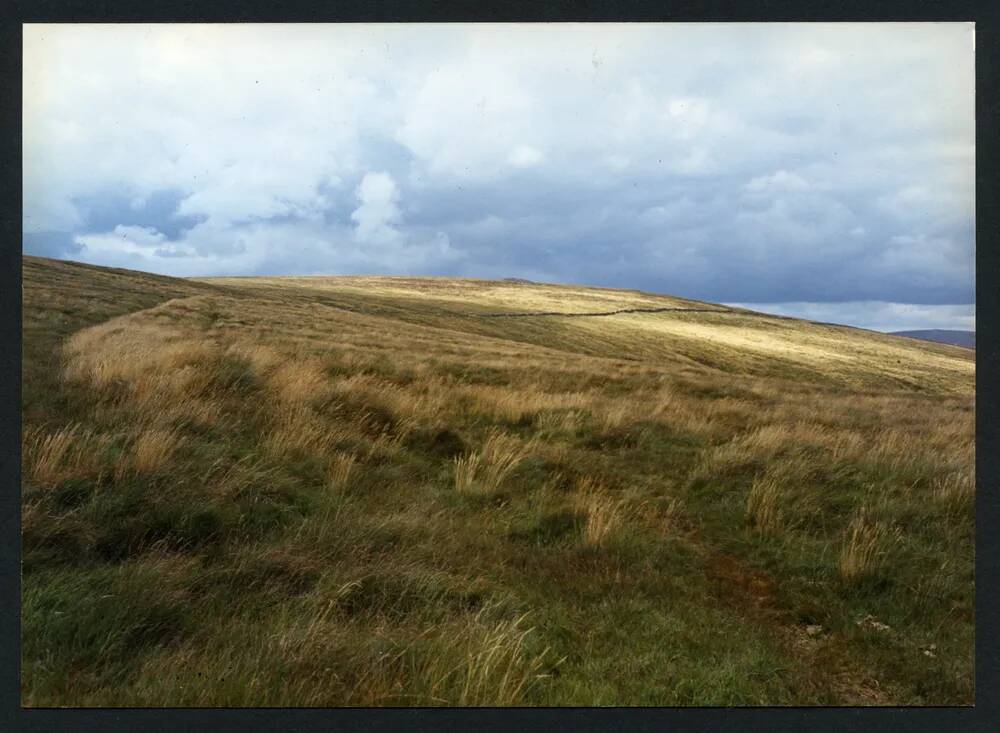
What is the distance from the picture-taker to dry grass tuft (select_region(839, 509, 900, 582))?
4047mm

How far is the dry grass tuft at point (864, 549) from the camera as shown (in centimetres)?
405

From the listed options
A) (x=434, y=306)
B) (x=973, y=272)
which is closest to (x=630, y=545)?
(x=973, y=272)

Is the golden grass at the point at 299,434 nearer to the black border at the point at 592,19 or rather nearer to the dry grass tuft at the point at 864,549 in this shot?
the black border at the point at 592,19

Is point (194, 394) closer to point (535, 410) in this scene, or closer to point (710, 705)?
point (535, 410)

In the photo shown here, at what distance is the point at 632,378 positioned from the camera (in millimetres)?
14672

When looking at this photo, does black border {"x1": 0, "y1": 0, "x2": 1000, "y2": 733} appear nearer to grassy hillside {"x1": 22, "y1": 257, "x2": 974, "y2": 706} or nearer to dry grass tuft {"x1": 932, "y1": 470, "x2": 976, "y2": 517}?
grassy hillside {"x1": 22, "y1": 257, "x2": 974, "y2": 706}

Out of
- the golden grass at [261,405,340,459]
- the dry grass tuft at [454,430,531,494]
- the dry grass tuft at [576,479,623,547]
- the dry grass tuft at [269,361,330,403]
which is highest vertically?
the dry grass tuft at [269,361,330,403]

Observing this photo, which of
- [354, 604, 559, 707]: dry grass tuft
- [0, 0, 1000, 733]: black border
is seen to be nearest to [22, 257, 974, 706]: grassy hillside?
[354, 604, 559, 707]: dry grass tuft

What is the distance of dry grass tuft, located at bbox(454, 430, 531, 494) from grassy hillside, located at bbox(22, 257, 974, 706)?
0.03m

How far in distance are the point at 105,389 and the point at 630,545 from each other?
17.0 feet

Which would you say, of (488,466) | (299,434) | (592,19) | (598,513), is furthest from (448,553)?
(592,19)

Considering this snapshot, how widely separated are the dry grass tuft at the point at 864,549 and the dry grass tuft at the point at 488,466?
109 inches

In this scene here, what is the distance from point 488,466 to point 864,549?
123 inches

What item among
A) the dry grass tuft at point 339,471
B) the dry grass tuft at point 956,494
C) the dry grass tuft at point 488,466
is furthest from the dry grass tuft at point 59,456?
the dry grass tuft at point 956,494
